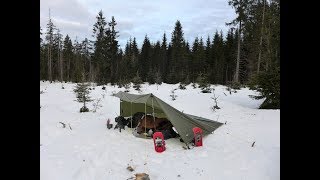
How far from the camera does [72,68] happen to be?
67875mm

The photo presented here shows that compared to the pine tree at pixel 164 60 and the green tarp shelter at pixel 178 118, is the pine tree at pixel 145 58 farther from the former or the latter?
the green tarp shelter at pixel 178 118

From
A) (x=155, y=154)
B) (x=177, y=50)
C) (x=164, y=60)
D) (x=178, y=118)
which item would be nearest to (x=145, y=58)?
(x=164, y=60)

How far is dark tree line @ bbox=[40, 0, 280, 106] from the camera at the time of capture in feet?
103

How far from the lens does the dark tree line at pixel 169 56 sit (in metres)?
31.3

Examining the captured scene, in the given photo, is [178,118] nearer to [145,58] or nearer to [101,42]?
[101,42]
